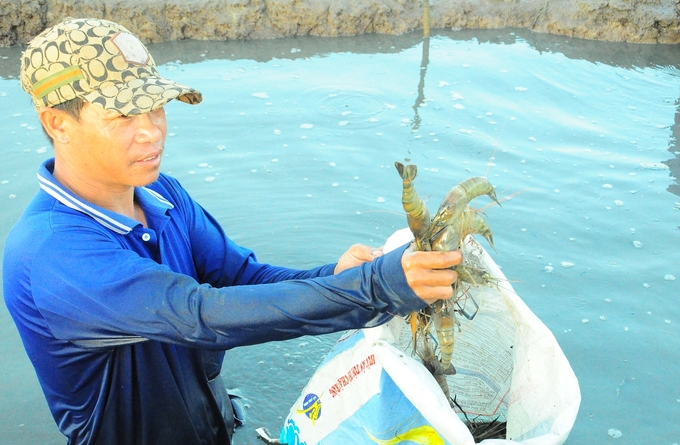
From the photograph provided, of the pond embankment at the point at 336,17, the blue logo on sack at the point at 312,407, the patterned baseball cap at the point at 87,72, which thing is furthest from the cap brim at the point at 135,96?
the pond embankment at the point at 336,17

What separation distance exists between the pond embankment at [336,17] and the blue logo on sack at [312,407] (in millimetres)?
6168

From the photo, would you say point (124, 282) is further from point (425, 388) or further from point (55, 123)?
point (425, 388)

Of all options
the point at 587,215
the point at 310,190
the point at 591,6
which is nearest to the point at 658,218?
the point at 587,215

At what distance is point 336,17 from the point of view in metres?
7.70

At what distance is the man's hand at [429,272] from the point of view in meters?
1.57

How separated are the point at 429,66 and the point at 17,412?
16.9ft

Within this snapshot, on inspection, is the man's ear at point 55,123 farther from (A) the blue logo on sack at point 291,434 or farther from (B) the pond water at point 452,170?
(B) the pond water at point 452,170

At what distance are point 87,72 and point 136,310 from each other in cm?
66

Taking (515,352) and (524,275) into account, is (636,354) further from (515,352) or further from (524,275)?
(515,352)

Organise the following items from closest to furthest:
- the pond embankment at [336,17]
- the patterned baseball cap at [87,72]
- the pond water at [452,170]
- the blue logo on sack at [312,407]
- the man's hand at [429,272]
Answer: the man's hand at [429,272] < the patterned baseball cap at [87,72] < the blue logo on sack at [312,407] < the pond water at [452,170] < the pond embankment at [336,17]

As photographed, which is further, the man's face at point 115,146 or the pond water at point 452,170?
the pond water at point 452,170

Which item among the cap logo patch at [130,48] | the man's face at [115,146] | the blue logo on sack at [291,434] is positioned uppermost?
the cap logo patch at [130,48]

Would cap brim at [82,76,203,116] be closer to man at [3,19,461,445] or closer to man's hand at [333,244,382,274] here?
man at [3,19,461,445]

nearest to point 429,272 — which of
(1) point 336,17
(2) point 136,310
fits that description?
(2) point 136,310
